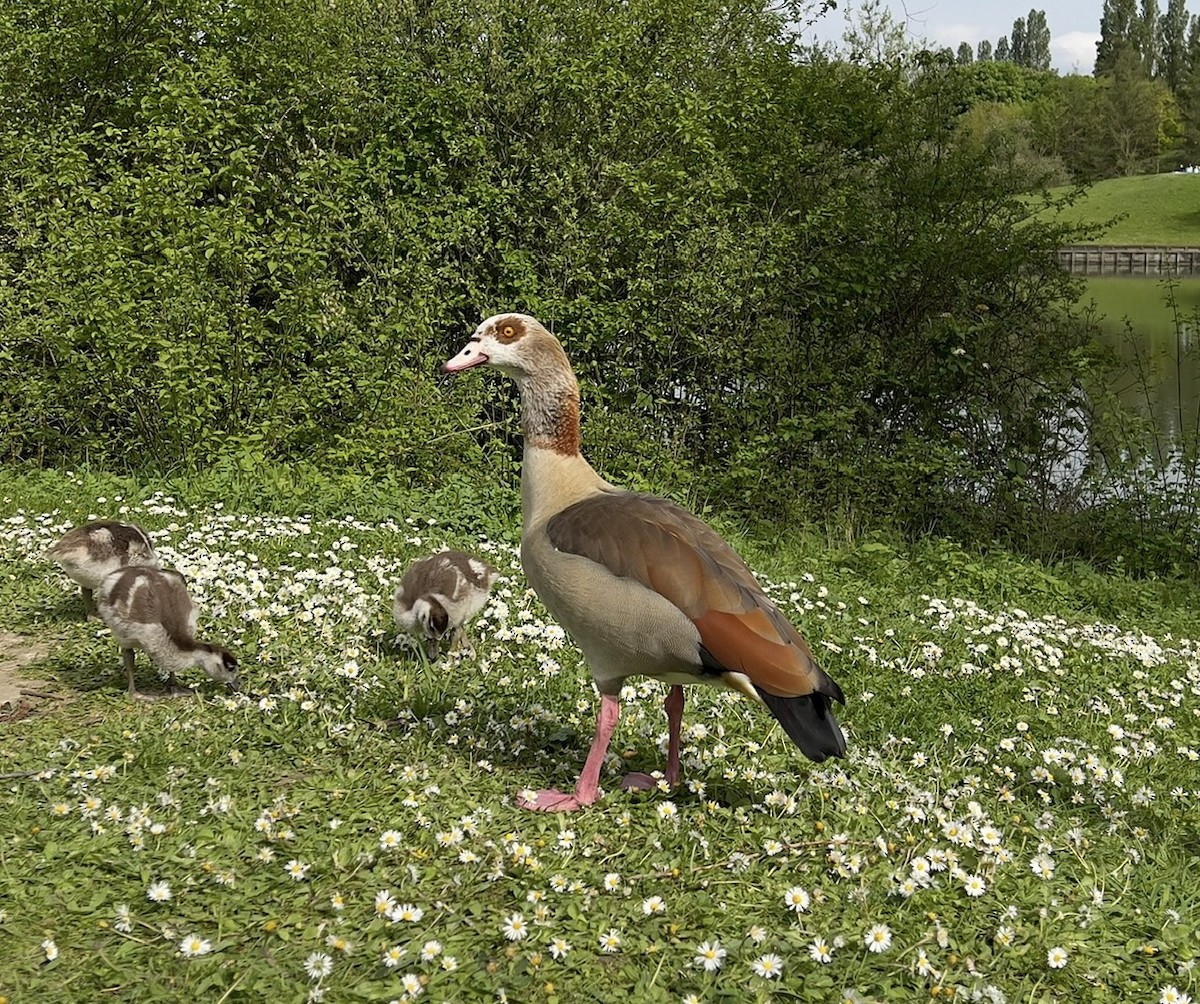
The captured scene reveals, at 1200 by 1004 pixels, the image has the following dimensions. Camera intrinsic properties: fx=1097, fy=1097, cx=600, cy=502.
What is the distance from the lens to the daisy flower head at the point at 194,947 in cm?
360

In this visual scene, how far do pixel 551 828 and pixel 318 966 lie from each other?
47.3 inches

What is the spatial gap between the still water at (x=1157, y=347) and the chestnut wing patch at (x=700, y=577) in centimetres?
1063

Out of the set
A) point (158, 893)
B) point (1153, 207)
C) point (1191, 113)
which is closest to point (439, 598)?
point (158, 893)

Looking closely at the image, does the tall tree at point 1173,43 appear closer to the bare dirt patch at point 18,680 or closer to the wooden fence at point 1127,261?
the wooden fence at point 1127,261

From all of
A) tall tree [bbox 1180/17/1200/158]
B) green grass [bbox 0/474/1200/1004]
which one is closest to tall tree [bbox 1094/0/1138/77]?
tall tree [bbox 1180/17/1200/158]

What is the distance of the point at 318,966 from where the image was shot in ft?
11.4

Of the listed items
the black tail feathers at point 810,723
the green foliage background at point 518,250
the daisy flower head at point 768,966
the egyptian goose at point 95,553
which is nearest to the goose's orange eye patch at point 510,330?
the black tail feathers at point 810,723

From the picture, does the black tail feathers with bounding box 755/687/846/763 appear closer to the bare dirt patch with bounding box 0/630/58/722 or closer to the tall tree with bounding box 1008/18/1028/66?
the bare dirt patch with bounding box 0/630/58/722

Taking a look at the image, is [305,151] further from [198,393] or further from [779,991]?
[779,991]

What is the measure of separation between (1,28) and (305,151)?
3.48 m

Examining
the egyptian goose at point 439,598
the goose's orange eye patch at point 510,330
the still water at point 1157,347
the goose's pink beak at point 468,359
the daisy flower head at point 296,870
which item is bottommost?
the still water at point 1157,347

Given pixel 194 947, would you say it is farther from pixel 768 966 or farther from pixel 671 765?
pixel 671 765

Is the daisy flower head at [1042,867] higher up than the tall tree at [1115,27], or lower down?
lower down

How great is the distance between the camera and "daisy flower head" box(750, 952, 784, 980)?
356cm
